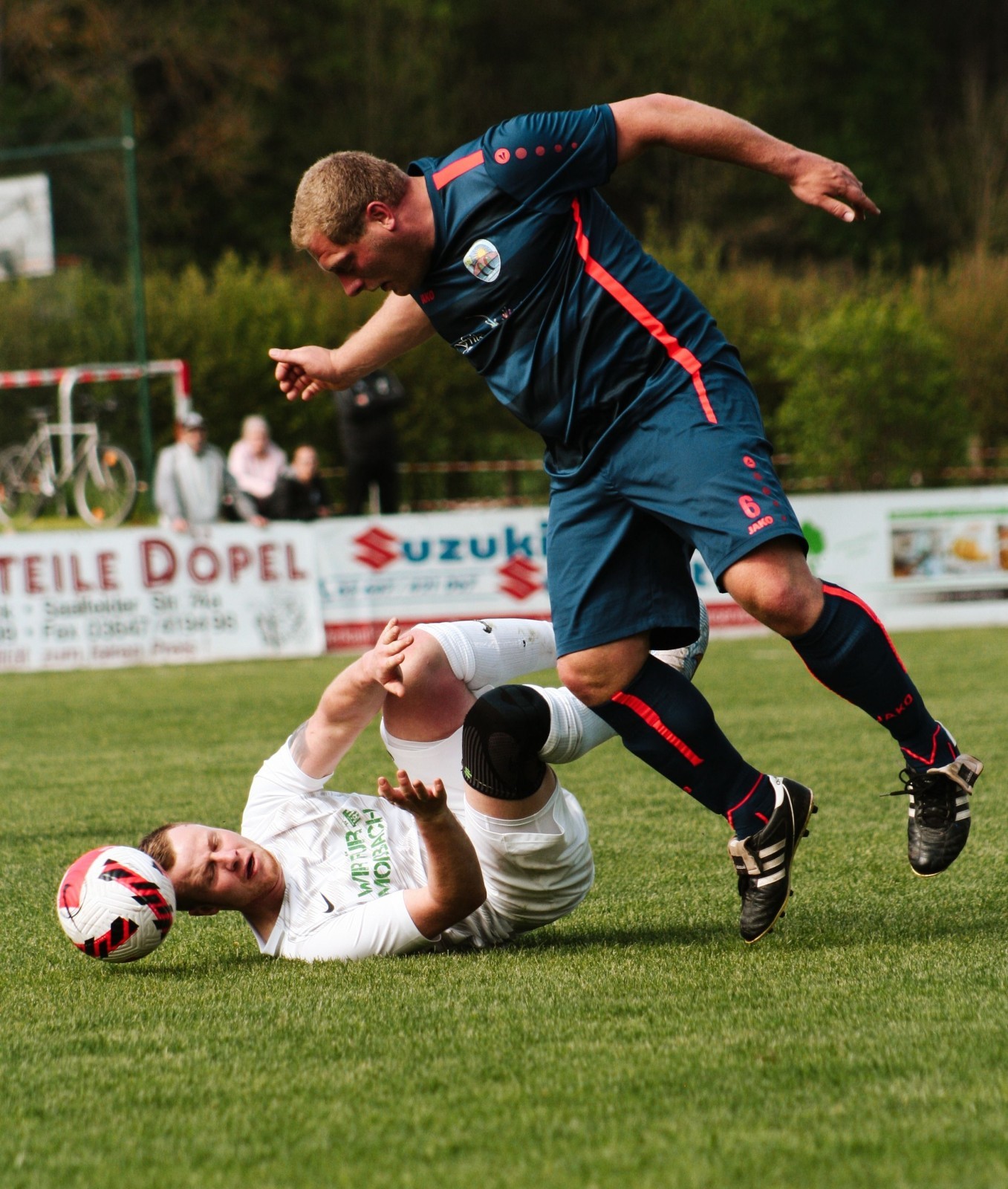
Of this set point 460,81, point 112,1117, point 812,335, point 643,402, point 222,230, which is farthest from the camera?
point 460,81

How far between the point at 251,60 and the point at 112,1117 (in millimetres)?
28682

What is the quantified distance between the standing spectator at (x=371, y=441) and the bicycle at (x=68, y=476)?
6.54ft

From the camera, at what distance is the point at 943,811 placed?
12.7 ft

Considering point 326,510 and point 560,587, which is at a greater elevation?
point 560,587

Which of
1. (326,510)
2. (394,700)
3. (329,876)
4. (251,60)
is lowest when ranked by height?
(326,510)

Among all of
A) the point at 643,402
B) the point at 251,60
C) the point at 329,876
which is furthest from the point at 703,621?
the point at 251,60

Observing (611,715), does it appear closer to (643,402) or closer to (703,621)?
(703,621)

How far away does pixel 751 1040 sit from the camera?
9.84ft

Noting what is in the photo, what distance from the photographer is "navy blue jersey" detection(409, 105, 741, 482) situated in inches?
147

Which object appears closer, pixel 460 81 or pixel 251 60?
pixel 251 60

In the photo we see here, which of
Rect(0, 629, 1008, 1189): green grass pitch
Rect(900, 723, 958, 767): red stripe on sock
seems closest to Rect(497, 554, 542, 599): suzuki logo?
Rect(0, 629, 1008, 1189): green grass pitch

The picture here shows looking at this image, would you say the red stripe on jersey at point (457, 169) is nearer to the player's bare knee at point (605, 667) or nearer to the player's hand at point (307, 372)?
the player's hand at point (307, 372)

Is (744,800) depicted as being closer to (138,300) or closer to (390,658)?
(390,658)

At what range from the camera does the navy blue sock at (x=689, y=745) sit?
383cm
